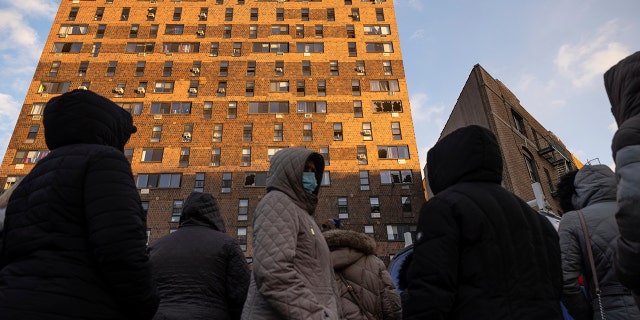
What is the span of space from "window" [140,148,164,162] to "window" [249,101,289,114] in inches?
324

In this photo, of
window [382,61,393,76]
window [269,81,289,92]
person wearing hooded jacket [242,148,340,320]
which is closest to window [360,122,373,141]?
window [382,61,393,76]

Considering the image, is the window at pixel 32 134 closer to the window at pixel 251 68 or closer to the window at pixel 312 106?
the window at pixel 251 68

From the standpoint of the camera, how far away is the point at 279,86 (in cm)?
3569

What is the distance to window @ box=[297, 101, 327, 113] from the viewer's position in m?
34.5

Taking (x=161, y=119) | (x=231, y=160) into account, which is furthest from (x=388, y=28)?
(x=161, y=119)

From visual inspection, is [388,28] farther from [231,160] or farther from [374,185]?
[231,160]

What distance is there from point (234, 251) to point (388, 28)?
126 feet

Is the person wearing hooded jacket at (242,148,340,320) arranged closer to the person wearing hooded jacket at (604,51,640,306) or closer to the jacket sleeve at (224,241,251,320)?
the jacket sleeve at (224,241,251,320)

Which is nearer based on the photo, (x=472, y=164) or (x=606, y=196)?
(x=472, y=164)

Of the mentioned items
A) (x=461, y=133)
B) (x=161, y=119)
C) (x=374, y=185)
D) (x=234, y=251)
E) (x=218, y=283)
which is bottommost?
(x=218, y=283)

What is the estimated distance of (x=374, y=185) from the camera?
31.6 meters

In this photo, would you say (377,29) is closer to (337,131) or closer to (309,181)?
(337,131)

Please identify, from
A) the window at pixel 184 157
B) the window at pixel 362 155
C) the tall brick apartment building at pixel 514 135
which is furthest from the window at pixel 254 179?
the tall brick apartment building at pixel 514 135

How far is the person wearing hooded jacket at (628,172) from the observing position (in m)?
1.88
